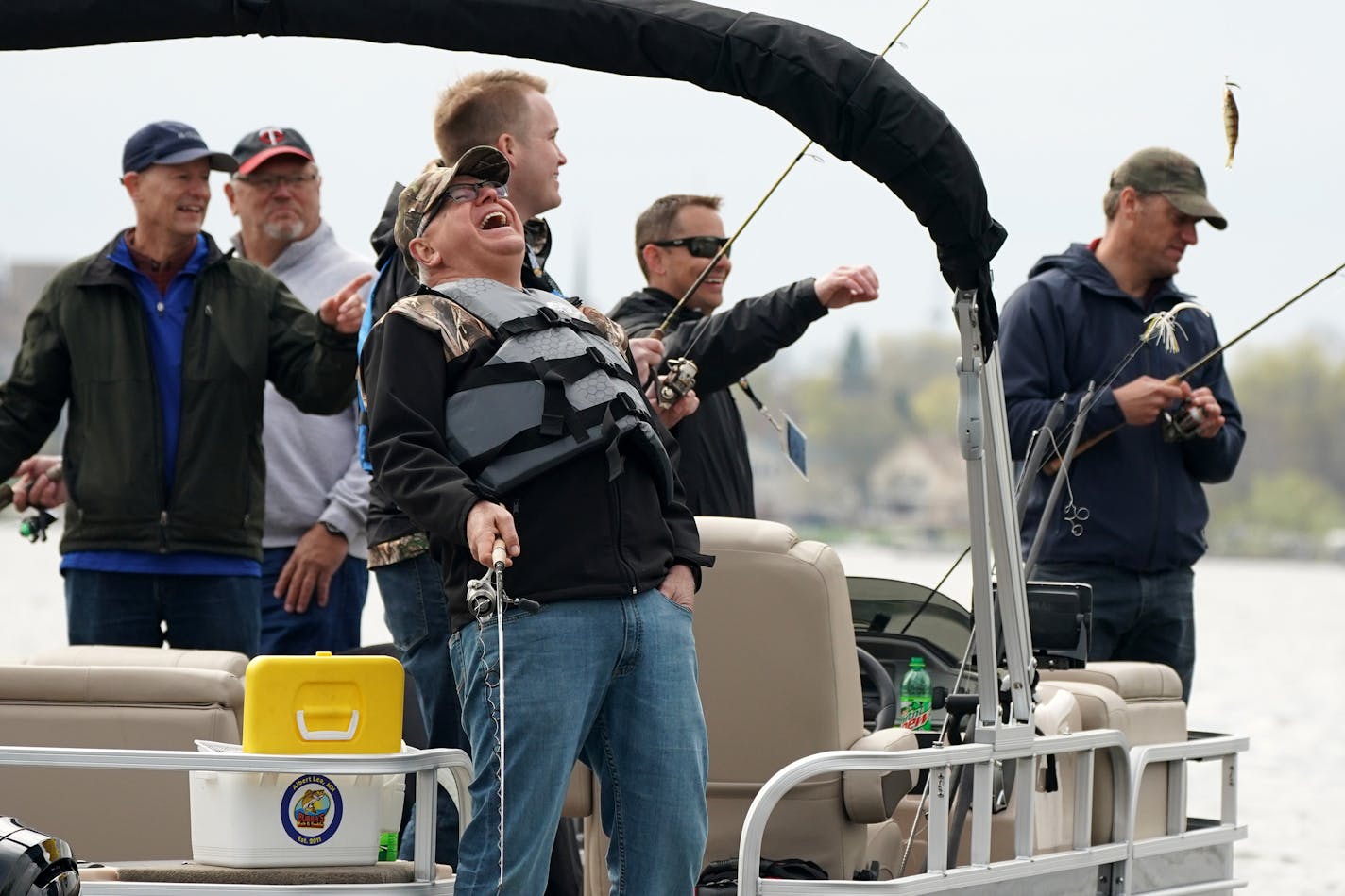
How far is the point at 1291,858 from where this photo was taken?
10.9 meters

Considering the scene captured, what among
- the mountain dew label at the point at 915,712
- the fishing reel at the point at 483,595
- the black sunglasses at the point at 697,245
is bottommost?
the mountain dew label at the point at 915,712

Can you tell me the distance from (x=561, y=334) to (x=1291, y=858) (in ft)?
27.4

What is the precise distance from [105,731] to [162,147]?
6.58 feet

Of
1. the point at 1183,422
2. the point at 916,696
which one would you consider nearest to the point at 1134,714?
the point at 916,696

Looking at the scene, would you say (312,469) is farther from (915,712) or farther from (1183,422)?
(1183,422)

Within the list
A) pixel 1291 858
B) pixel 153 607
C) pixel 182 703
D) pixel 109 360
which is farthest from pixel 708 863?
pixel 1291 858

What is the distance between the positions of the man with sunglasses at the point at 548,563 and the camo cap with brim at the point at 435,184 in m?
0.18

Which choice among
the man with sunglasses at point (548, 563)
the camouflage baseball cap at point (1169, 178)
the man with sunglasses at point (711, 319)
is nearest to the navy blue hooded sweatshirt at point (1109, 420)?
the camouflage baseball cap at point (1169, 178)

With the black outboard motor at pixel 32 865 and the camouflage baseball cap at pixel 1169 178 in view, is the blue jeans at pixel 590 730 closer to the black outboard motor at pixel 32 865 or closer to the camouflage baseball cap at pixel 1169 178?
the black outboard motor at pixel 32 865

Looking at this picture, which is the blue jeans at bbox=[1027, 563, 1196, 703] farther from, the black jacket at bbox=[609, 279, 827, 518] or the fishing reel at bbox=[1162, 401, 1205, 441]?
the black jacket at bbox=[609, 279, 827, 518]

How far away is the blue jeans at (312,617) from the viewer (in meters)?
6.09

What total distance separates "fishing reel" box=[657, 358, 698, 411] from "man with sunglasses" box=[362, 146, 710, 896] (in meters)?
1.32

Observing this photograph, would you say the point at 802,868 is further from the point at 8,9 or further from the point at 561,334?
the point at 8,9

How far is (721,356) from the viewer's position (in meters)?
5.38
